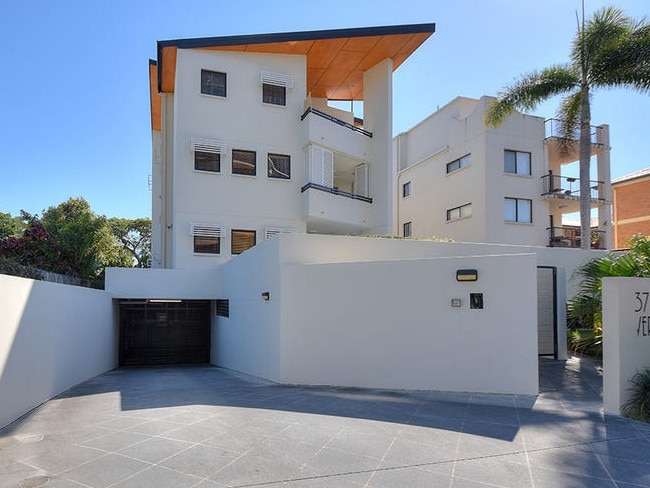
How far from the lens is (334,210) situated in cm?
1697

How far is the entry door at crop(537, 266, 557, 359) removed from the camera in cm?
1082

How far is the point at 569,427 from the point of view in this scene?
5.79m

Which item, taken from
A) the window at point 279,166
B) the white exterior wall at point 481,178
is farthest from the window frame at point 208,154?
the white exterior wall at point 481,178

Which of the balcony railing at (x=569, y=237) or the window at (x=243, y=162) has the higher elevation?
the window at (x=243, y=162)

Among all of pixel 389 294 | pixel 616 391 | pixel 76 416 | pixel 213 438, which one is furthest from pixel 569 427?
pixel 76 416

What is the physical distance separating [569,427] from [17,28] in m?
15.2

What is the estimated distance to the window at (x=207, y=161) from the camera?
53.0ft

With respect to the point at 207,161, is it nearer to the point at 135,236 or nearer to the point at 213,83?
the point at 213,83

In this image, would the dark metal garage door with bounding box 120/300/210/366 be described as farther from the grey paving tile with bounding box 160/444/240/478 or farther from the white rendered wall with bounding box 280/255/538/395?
the grey paving tile with bounding box 160/444/240/478

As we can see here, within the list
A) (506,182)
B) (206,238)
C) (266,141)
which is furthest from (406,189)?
(206,238)

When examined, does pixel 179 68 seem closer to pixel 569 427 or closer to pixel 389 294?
pixel 389 294

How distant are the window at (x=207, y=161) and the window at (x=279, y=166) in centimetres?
182

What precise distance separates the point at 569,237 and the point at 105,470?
2184 cm

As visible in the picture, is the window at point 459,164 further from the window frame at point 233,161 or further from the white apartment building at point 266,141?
the window frame at point 233,161
